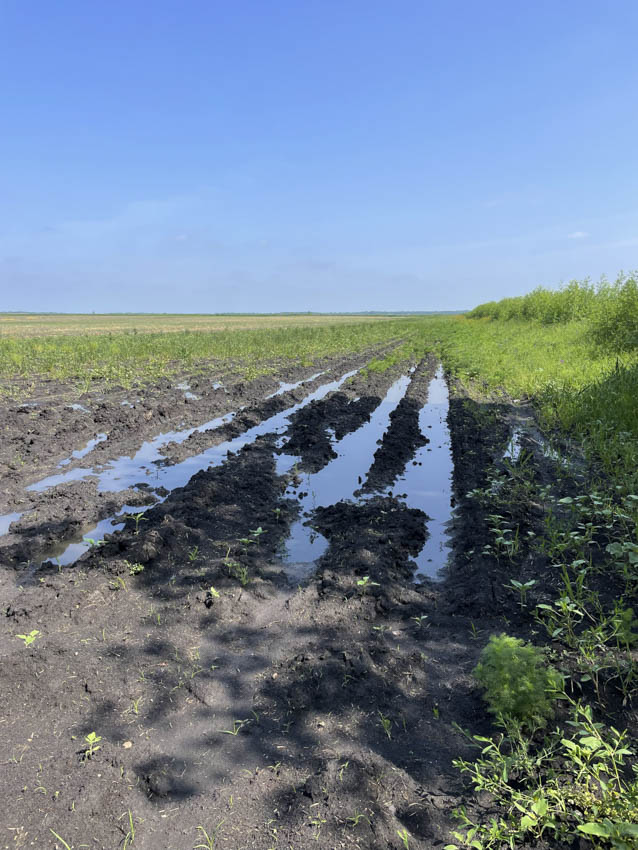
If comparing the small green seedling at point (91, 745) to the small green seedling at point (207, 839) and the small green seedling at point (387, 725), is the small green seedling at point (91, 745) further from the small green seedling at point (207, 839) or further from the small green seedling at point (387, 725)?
the small green seedling at point (387, 725)

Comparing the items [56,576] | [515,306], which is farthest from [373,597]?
[515,306]

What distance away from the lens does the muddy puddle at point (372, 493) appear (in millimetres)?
4991

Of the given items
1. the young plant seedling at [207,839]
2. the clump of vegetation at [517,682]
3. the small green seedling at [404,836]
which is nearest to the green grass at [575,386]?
the clump of vegetation at [517,682]

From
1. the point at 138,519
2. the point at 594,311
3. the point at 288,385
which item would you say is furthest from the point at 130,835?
the point at 594,311

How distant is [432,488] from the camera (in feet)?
22.4

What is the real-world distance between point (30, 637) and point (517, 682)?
325 cm

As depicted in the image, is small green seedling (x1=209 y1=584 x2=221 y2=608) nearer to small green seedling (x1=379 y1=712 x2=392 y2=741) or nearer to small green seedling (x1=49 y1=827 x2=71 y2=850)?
small green seedling (x1=379 y1=712 x2=392 y2=741)

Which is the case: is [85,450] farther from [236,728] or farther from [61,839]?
[61,839]

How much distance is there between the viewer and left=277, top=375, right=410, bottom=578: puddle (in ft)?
16.3

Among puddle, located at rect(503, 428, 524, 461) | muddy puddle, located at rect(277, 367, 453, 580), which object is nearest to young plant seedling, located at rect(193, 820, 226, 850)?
muddy puddle, located at rect(277, 367, 453, 580)

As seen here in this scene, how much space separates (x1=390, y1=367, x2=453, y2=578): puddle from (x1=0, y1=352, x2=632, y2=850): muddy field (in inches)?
1.8

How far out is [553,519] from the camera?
5.15m

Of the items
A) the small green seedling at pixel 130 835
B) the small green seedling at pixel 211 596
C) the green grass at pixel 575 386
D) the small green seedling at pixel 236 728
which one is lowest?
the small green seedling at pixel 236 728

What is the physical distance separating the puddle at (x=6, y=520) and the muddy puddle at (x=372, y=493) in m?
3.20
